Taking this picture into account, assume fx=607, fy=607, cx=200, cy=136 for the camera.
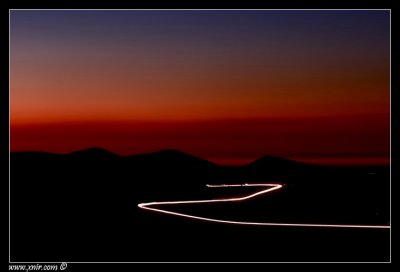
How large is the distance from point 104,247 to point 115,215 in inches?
46.0

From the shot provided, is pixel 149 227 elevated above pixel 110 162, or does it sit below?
below

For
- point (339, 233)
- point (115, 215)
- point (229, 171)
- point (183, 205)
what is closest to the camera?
point (339, 233)

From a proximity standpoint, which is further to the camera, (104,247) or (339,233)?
(339,233)

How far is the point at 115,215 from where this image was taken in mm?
7152

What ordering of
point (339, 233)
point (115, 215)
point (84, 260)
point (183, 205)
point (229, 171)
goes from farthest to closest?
1. point (229, 171)
2. point (183, 205)
3. point (115, 215)
4. point (339, 233)
5. point (84, 260)

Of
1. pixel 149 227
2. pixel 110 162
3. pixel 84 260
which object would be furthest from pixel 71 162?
pixel 84 260

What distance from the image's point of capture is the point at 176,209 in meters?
7.51

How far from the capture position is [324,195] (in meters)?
8.53

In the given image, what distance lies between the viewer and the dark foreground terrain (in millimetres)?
5934

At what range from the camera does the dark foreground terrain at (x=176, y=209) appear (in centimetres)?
593
